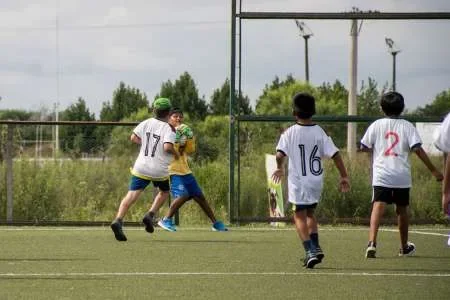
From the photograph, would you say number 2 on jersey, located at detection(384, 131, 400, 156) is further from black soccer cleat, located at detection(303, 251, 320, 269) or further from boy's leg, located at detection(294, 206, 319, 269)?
black soccer cleat, located at detection(303, 251, 320, 269)

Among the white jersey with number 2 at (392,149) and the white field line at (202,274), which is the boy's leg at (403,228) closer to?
the white jersey with number 2 at (392,149)

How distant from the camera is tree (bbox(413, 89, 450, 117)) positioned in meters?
17.9

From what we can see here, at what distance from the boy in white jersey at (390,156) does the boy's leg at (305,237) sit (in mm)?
1125

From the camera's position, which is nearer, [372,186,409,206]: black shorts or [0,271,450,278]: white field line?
[0,271,450,278]: white field line

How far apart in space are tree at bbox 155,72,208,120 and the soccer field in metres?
59.9

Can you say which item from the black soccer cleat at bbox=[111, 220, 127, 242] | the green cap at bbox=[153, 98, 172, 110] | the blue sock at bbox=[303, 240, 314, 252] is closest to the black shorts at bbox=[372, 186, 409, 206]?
the blue sock at bbox=[303, 240, 314, 252]

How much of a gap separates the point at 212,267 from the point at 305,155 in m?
1.43

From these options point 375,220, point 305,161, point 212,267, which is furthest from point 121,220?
point 305,161

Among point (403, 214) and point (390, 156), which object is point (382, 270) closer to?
point (403, 214)

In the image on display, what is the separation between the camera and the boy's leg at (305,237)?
433 inches

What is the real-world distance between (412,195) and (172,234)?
4.88 meters

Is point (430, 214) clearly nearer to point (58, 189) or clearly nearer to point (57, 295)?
point (58, 189)

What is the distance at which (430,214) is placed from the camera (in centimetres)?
1850

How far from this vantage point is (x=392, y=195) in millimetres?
12172
